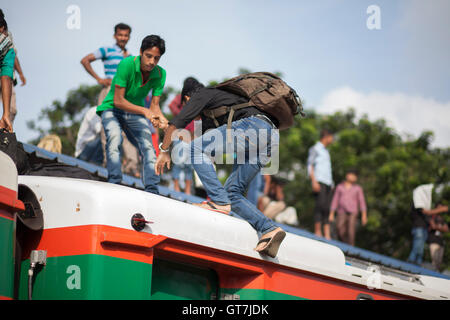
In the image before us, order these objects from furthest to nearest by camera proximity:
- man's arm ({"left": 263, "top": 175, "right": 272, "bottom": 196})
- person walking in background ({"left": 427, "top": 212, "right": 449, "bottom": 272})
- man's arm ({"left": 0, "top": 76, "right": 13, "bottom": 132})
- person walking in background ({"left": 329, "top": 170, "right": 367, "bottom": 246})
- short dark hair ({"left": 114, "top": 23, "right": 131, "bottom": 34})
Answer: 1. person walking in background ({"left": 427, "top": 212, "right": 449, "bottom": 272})
2. man's arm ({"left": 263, "top": 175, "right": 272, "bottom": 196})
3. person walking in background ({"left": 329, "top": 170, "right": 367, "bottom": 246})
4. short dark hair ({"left": 114, "top": 23, "right": 131, "bottom": 34})
5. man's arm ({"left": 0, "top": 76, "right": 13, "bottom": 132})

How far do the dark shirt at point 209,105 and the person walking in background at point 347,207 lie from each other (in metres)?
6.80

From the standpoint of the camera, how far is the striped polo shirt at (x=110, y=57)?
27.3ft

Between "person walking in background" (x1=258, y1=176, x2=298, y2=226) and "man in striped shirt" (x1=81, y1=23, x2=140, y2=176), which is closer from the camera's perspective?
"man in striped shirt" (x1=81, y1=23, x2=140, y2=176)

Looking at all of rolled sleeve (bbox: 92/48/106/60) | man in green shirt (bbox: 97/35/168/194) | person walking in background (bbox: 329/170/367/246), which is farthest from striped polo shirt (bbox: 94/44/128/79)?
person walking in background (bbox: 329/170/367/246)

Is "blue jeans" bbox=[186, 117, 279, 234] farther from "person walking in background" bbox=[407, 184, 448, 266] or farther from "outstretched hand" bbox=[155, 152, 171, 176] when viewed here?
"person walking in background" bbox=[407, 184, 448, 266]

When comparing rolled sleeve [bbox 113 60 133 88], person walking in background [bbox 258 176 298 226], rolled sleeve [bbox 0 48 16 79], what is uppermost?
person walking in background [bbox 258 176 298 226]

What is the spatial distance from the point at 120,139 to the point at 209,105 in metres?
1.24

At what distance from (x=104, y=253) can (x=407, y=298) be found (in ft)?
10.3

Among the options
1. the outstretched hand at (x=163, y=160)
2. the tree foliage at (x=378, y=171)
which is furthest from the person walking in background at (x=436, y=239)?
the tree foliage at (x=378, y=171)

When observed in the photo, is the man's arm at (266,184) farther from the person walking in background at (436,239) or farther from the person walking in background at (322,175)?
the person walking in background at (436,239)

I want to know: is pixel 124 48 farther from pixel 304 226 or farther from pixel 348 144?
pixel 348 144

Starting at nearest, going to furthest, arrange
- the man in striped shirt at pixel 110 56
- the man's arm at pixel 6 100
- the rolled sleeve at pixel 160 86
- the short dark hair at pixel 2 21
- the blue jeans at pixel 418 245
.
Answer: the man's arm at pixel 6 100, the short dark hair at pixel 2 21, the rolled sleeve at pixel 160 86, the man in striped shirt at pixel 110 56, the blue jeans at pixel 418 245

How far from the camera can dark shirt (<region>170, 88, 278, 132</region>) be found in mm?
4633

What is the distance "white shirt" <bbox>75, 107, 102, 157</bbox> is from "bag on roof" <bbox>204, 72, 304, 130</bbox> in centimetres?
425
